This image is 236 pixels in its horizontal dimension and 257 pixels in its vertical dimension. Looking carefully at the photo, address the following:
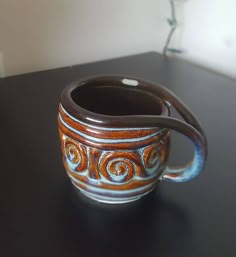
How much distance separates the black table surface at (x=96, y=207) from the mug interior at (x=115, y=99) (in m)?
0.11

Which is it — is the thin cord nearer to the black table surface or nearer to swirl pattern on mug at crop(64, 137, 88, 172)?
the black table surface

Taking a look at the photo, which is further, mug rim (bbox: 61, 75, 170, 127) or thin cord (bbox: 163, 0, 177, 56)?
thin cord (bbox: 163, 0, 177, 56)

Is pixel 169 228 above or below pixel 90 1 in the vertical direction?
below

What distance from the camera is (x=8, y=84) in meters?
0.81

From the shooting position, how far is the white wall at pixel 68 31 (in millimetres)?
862

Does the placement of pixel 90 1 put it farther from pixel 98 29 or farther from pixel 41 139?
pixel 41 139

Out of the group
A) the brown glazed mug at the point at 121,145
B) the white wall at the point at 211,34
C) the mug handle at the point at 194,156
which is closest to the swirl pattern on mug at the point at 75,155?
the brown glazed mug at the point at 121,145

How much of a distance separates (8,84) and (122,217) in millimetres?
462

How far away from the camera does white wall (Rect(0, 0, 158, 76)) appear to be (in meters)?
0.86

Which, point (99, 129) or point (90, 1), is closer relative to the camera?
point (99, 129)

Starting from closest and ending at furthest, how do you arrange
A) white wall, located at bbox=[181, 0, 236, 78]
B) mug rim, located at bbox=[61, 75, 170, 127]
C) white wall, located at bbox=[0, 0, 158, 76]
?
mug rim, located at bbox=[61, 75, 170, 127] < white wall, located at bbox=[0, 0, 158, 76] < white wall, located at bbox=[181, 0, 236, 78]

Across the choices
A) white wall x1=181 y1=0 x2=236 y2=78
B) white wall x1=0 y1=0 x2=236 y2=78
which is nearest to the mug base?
white wall x1=0 y1=0 x2=236 y2=78

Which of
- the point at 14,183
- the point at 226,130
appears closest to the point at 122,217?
the point at 14,183

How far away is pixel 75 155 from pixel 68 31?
569 millimetres
